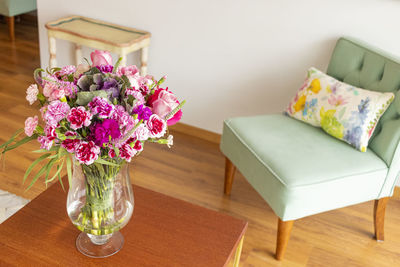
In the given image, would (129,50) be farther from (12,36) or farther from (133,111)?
(12,36)

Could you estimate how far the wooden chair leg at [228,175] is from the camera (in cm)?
229

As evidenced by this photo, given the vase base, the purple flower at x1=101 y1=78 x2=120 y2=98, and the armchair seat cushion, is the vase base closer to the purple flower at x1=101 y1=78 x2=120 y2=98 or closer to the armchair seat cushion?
the purple flower at x1=101 y1=78 x2=120 y2=98

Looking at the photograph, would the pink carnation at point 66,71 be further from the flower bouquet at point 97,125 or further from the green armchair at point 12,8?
the green armchair at point 12,8

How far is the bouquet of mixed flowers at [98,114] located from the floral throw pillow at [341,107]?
103 cm

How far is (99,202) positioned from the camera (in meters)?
1.30

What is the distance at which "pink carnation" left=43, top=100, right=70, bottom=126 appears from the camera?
1089 mm

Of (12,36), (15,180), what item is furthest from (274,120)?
(12,36)

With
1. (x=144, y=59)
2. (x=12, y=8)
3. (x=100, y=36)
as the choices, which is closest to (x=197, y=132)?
(x=144, y=59)

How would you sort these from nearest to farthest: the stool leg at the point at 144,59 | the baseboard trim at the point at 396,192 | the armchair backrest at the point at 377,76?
the armchair backrest at the point at 377,76 → the baseboard trim at the point at 396,192 → the stool leg at the point at 144,59

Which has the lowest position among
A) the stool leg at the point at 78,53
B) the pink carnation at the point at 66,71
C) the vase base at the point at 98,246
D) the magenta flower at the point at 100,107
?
the vase base at the point at 98,246

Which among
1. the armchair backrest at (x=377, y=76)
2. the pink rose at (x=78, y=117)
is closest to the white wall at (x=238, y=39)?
the armchair backrest at (x=377, y=76)

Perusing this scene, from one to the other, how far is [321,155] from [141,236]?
0.86 m

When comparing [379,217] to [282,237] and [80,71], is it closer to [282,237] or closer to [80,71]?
[282,237]

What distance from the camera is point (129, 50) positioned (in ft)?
8.41
